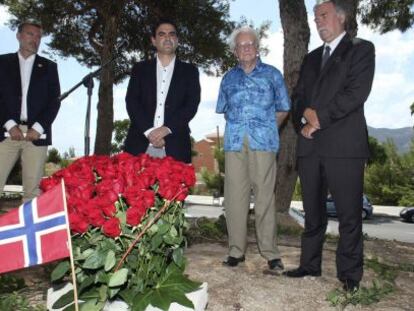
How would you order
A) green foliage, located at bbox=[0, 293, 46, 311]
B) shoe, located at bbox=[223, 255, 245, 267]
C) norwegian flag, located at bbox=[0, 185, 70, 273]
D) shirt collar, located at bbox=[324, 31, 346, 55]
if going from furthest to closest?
shoe, located at bbox=[223, 255, 245, 267] → shirt collar, located at bbox=[324, 31, 346, 55] → green foliage, located at bbox=[0, 293, 46, 311] → norwegian flag, located at bbox=[0, 185, 70, 273]

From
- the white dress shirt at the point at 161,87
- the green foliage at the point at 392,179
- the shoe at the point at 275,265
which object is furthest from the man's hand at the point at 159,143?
the green foliage at the point at 392,179

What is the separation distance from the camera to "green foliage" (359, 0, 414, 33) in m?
12.3

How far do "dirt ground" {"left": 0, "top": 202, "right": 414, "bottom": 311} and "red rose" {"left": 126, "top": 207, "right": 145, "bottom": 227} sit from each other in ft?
3.84

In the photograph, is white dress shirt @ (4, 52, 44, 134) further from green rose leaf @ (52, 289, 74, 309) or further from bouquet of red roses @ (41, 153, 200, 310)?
green rose leaf @ (52, 289, 74, 309)

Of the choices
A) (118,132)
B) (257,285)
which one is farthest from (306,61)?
(118,132)

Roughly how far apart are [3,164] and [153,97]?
1.37 meters

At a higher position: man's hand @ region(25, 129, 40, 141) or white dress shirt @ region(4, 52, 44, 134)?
white dress shirt @ region(4, 52, 44, 134)

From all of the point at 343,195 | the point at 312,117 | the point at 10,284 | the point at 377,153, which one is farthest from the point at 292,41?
the point at 377,153

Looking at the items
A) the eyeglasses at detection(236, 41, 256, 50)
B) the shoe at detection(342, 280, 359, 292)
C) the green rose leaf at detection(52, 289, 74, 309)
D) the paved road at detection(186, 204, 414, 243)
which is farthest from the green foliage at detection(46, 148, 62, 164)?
the green rose leaf at detection(52, 289, 74, 309)

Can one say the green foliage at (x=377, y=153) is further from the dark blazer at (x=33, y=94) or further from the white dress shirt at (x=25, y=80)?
the white dress shirt at (x=25, y=80)

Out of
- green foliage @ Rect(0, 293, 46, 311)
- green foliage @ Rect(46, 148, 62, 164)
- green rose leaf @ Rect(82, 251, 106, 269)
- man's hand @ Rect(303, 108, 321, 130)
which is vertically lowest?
green foliage @ Rect(46, 148, 62, 164)

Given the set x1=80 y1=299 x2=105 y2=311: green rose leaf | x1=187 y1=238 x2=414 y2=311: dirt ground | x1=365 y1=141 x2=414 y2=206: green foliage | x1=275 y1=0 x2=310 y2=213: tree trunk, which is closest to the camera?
x1=80 y1=299 x2=105 y2=311: green rose leaf

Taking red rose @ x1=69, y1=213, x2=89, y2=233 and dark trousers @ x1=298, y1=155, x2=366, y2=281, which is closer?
red rose @ x1=69, y1=213, x2=89, y2=233

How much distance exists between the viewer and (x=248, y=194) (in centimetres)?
394
